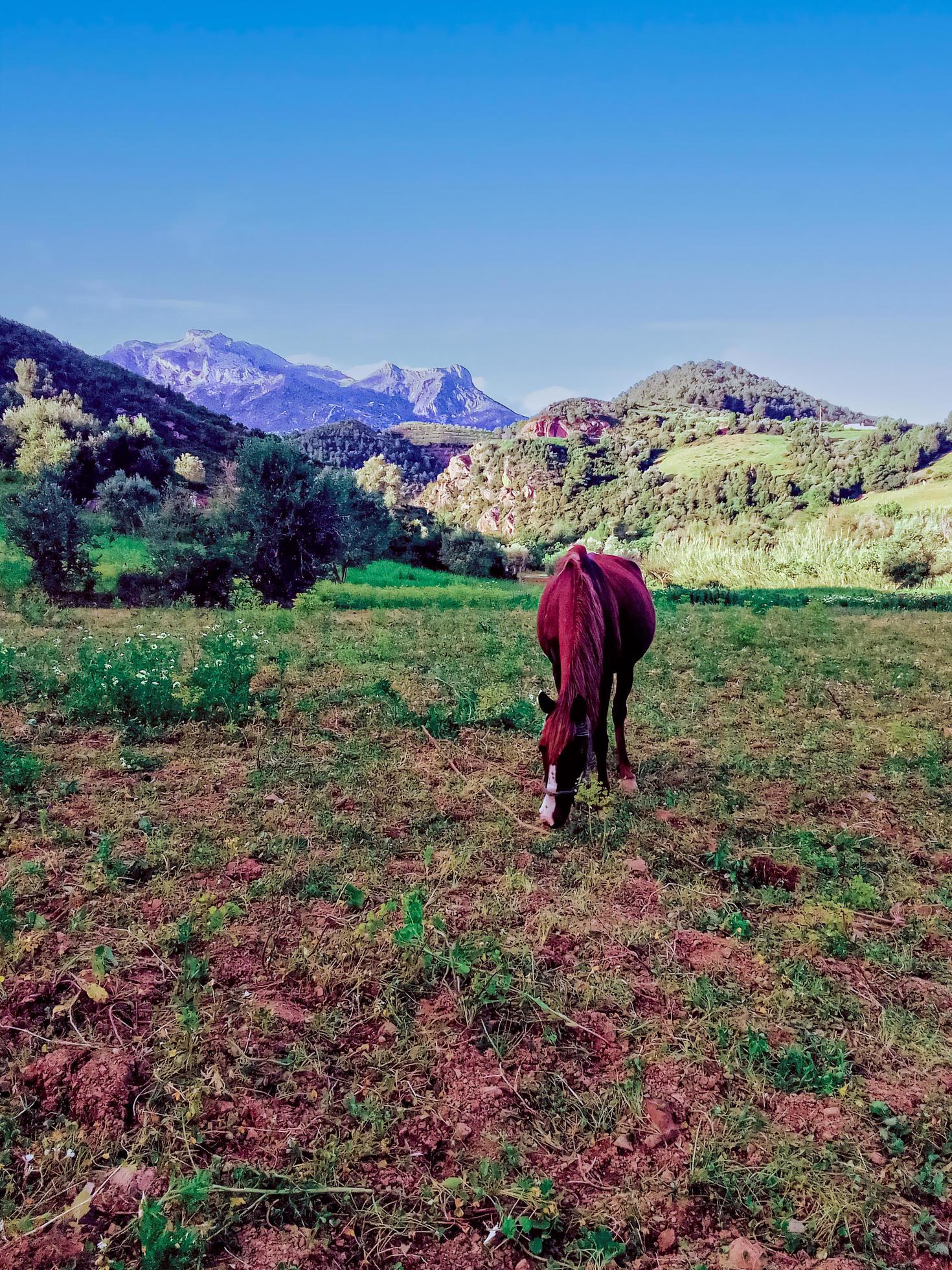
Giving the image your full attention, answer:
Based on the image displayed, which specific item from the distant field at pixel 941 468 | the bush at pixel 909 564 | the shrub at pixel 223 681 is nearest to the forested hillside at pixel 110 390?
the bush at pixel 909 564

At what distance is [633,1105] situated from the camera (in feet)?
9.56

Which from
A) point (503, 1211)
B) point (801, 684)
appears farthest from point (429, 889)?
point (801, 684)

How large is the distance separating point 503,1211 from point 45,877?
11.6 ft

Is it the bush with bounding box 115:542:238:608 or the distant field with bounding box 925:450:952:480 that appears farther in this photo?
the distant field with bounding box 925:450:952:480

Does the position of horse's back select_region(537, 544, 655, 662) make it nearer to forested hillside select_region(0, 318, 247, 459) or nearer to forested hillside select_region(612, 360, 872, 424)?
forested hillside select_region(0, 318, 247, 459)

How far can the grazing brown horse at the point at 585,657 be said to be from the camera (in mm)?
4930

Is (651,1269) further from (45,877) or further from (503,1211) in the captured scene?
(45,877)

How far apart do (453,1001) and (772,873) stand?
8.93 ft

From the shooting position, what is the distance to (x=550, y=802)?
5.06 metres

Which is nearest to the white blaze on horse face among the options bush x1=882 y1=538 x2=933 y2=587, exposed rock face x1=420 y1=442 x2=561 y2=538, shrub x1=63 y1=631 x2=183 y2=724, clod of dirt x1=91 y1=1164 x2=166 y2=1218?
clod of dirt x1=91 y1=1164 x2=166 y2=1218

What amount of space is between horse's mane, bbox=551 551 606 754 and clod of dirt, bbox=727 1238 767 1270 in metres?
2.84

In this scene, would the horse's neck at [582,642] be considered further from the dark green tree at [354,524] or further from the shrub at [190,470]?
the shrub at [190,470]

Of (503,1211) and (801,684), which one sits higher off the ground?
(801,684)

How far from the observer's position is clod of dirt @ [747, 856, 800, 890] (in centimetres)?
478
